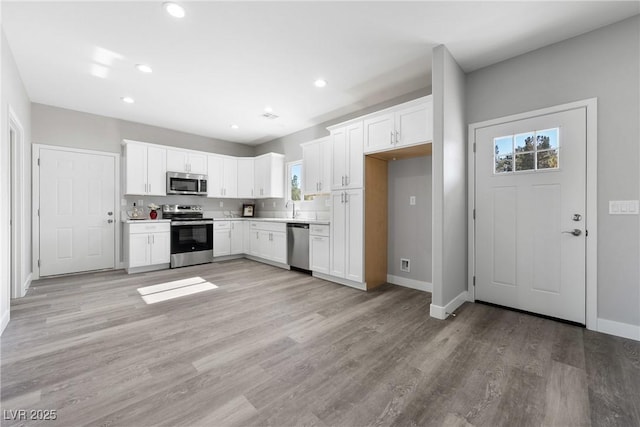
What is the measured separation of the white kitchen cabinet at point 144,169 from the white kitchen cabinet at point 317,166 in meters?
2.77

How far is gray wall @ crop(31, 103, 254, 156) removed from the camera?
4328 millimetres

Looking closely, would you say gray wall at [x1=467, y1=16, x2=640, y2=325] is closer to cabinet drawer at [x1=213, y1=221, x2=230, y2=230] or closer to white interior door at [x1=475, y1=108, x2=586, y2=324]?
white interior door at [x1=475, y1=108, x2=586, y2=324]

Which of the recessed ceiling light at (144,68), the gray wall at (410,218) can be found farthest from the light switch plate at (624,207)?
the recessed ceiling light at (144,68)

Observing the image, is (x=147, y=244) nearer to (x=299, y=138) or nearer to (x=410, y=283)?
(x=299, y=138)

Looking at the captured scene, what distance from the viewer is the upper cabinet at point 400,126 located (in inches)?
122

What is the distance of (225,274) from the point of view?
4625 mm

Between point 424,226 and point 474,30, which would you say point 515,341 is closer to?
point 424,226

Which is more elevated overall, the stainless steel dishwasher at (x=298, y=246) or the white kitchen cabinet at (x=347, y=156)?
the white kitchen cabinet at (x=347, y=156)

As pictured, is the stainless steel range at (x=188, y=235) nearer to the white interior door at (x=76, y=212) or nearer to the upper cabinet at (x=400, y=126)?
the white interior door at (x=76, y=212)

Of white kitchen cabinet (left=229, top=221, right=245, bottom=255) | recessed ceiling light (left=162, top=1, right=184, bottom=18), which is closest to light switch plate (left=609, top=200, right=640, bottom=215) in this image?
recessed ceiling light (left=162, top=1, right=184, bottom=18)

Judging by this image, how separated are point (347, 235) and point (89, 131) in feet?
15.9

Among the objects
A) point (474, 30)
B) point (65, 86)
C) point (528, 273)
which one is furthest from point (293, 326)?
point (65, 86)

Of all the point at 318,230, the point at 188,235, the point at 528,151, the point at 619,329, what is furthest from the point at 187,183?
the point at 619,329

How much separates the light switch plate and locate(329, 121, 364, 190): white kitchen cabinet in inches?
97.8
